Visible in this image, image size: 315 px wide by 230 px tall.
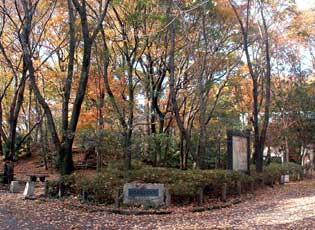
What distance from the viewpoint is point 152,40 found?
1781 cm

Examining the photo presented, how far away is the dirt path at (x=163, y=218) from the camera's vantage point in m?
8.21

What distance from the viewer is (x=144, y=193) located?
436 inches

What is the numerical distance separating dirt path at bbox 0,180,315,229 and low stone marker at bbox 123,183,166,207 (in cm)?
87

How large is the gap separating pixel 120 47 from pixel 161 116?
4383mm

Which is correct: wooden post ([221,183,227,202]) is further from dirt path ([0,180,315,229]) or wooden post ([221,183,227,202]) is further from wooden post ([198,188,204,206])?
wooden post ([198,188,204,206])

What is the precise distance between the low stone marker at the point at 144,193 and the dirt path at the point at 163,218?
2.85 ft

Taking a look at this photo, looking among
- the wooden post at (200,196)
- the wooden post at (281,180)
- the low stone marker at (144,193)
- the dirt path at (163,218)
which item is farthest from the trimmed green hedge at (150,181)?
the wooden post at (281,180)

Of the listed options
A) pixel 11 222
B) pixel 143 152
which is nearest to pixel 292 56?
pixel 143 152

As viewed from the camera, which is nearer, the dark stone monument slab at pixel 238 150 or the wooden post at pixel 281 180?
the dark stone monument slab at pixel 238 150

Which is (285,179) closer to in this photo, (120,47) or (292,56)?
(292,56)

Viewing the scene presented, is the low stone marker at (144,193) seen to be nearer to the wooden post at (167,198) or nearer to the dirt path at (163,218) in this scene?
the wooden post at (167,198)

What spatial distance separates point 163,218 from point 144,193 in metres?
1.52

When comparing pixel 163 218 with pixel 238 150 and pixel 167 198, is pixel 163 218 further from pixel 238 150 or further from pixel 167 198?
pixel 238 150

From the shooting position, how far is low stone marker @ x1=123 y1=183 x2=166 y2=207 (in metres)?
11.0
